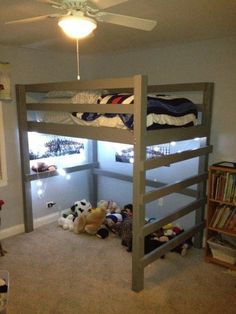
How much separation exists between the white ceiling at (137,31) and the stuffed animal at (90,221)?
1995 mm

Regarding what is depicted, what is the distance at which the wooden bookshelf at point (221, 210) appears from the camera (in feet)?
8.66

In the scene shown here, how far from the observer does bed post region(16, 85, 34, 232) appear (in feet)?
10.7

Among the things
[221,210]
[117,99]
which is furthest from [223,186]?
[117,99]

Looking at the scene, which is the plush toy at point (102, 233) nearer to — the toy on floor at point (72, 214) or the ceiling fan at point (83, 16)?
the toy on floor at point (72, 214)

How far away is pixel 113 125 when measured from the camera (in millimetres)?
2359

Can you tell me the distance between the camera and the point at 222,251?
2.76 metres

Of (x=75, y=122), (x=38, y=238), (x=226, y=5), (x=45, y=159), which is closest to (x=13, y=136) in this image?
(x=45, y=159)

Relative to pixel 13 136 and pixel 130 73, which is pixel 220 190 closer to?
pixel 130 73

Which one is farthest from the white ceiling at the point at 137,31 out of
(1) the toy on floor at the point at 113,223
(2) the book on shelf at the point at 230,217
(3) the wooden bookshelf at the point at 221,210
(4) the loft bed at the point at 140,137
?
(1) the toy on floor at the point at 113,223

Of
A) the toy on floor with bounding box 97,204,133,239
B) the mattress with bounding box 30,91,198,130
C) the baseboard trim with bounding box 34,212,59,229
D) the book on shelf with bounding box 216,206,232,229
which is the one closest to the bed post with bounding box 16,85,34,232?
the baseboard trim with bounding box 34,212,59,229

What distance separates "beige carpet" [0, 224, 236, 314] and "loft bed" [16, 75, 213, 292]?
0.70 ft

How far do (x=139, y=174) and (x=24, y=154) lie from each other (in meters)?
1.75

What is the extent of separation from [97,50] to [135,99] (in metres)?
1.74

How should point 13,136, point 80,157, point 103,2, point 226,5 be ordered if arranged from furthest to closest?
point 80,157
point 13,136
point 226,5
point 103,2
